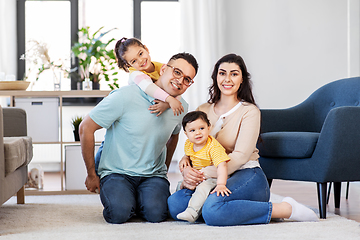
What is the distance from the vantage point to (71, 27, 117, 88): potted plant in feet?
13.0

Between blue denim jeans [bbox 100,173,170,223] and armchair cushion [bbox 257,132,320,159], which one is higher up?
armchair cushion [bbox 257,132,320,159]

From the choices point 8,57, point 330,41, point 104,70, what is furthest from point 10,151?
point 330,41

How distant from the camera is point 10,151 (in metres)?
1.83

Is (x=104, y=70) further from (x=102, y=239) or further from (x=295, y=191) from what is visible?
(x=102, y=239)

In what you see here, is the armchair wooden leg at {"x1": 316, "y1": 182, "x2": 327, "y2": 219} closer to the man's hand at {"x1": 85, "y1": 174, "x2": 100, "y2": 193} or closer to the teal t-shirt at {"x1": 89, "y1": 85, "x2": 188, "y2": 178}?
the teal t-shirt at {"x1": 89, "y1": 85, "x2": 188, "y2": 178}

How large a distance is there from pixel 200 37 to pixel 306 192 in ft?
6.66

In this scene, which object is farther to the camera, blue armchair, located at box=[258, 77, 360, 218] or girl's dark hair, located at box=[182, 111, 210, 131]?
blue armchair, located at box=[258, 77, 360, 218]

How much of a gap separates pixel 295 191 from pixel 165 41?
2353 mm

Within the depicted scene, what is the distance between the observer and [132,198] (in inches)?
72.2

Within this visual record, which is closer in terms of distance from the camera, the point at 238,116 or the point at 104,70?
the point at 238,116

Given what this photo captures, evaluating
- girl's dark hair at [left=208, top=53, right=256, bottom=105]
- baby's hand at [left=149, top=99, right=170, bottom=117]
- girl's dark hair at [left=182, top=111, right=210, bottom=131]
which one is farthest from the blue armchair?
baby's hand at [left=149, top=99, right=170, bottom=117]

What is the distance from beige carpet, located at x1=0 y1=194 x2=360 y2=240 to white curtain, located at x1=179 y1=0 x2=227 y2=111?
2325 mm

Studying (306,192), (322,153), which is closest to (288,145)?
(322,153)

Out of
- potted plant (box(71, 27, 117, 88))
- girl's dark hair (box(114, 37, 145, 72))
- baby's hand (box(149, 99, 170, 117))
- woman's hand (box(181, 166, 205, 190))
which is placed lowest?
woman's hand (box(181, 166, 205, 190))
